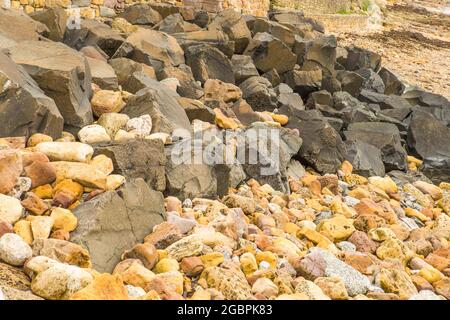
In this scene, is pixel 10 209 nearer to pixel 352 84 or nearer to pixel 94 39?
pixel 94 39

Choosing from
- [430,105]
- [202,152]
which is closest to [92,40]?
[202,152]

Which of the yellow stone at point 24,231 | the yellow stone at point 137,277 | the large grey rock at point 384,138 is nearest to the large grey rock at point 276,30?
the large grey rock at point 384,138

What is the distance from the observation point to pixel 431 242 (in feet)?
19.5

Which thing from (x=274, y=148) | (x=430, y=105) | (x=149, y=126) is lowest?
(x=430, y=105)

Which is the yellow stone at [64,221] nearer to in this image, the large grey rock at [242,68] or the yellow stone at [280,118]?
the yellow stone at [280,118]

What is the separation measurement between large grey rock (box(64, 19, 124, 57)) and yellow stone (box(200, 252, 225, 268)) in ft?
17.9

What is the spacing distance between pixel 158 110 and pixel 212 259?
2640mm

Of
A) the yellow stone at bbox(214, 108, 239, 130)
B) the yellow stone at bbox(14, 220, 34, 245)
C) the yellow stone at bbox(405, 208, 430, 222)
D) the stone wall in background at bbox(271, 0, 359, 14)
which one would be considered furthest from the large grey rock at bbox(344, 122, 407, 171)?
the stone wall in background at bbox(271, 0, 359, 14)

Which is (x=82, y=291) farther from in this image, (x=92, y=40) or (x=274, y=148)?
(x=92, y=40)

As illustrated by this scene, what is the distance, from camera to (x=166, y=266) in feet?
13.1

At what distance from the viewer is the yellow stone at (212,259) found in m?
4.11

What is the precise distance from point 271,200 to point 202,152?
3.30 feet

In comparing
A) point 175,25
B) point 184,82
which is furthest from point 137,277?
point 175,25
